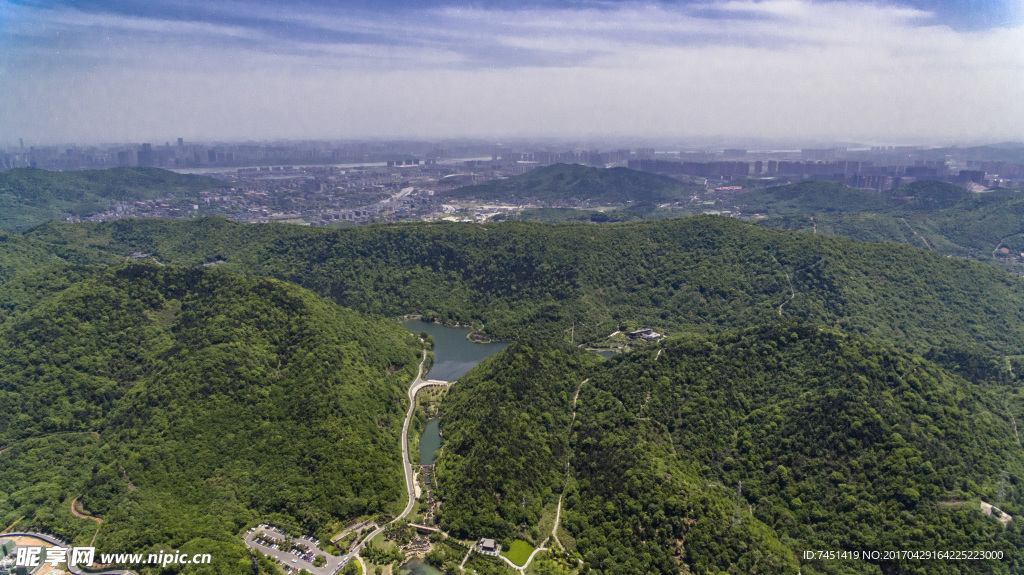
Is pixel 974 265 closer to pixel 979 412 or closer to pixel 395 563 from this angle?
pixel 979 412

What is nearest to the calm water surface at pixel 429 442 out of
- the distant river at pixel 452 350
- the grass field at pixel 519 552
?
the distant river at pixel 452 350

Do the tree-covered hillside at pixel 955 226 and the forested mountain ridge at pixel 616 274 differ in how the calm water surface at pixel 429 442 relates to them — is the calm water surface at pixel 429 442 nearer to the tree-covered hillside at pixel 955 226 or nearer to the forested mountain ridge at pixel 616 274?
the forested mountain ridge at pixel 616 274

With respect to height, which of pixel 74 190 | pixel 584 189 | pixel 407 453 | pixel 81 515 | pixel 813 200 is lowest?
pixel 407 453

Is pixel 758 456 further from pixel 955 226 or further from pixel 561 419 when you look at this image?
pixel 955 226

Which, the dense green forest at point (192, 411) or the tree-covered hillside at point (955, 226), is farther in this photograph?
the tree-covered hillside at point (955, 226)

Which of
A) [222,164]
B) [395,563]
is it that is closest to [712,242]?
[395,563]

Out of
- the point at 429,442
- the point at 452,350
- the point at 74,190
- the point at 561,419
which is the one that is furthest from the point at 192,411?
the point at 74,190
